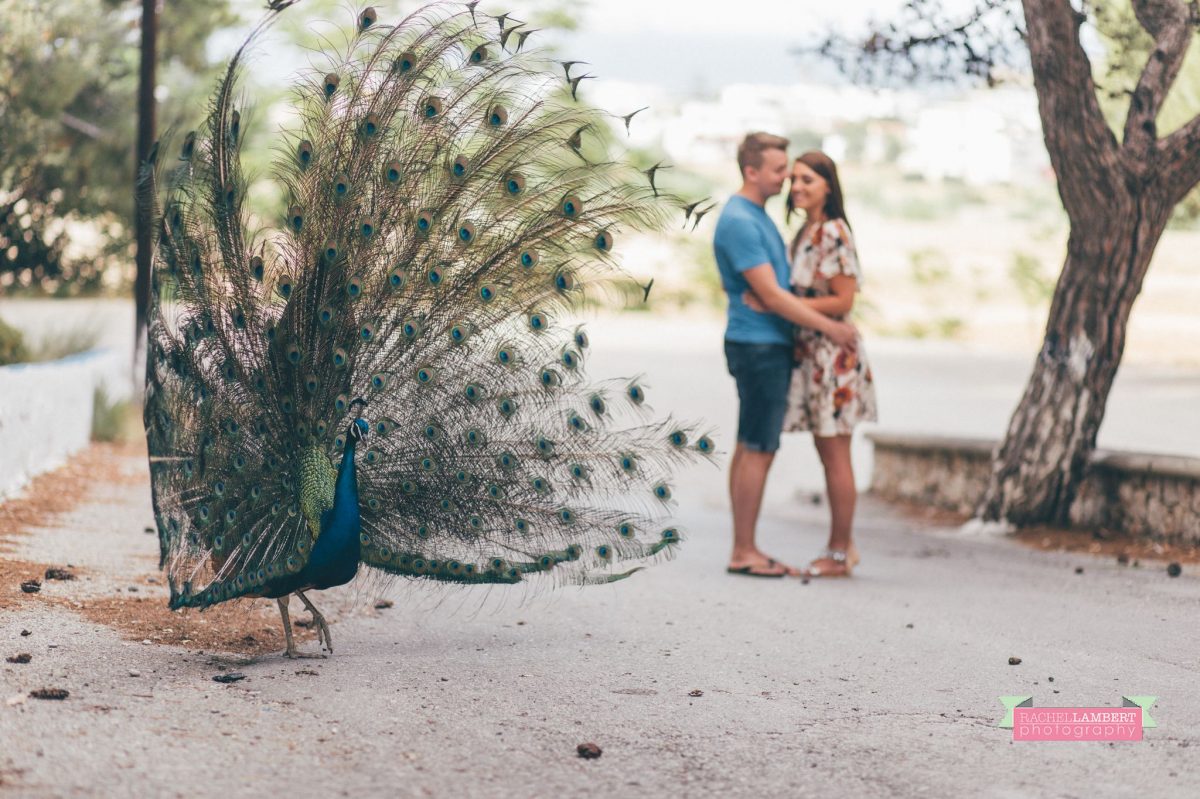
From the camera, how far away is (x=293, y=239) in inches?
233

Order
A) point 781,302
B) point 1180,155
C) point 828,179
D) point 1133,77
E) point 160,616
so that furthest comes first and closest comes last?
point 1133,77 < point 1180,155 < point 828,179 < point 781,302 < point 160,616

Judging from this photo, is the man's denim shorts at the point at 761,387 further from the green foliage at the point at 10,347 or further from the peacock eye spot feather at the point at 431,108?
the green foliage at the point at 10,347

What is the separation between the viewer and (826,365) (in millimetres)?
8312

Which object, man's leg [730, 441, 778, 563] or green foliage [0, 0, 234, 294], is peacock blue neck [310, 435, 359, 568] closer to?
man's leg [730, 441, 778, 563]

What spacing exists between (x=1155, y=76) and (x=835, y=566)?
3.72m

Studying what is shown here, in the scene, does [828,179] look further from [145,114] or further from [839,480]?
[145,114]

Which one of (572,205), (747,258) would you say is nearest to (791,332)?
(747,258)

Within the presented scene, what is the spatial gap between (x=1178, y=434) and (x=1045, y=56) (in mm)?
8726

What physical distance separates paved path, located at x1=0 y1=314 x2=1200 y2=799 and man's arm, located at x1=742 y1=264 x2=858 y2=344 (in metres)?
1.43

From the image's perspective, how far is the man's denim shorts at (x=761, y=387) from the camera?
8188 millimetres

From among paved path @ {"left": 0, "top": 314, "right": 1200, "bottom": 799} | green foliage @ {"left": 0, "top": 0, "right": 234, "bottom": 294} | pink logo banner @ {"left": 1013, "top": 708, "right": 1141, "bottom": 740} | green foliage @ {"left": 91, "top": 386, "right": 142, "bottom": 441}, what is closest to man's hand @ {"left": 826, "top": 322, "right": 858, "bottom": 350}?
paved path @ {"left": 0, "top": 314, "right": 1200, "bottom": 799}

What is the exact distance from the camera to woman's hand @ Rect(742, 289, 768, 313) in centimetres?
818

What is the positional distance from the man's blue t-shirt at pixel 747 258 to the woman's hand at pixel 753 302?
24 millimetres

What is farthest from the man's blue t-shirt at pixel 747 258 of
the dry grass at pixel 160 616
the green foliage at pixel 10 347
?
the green foliage at pixel 10 347
